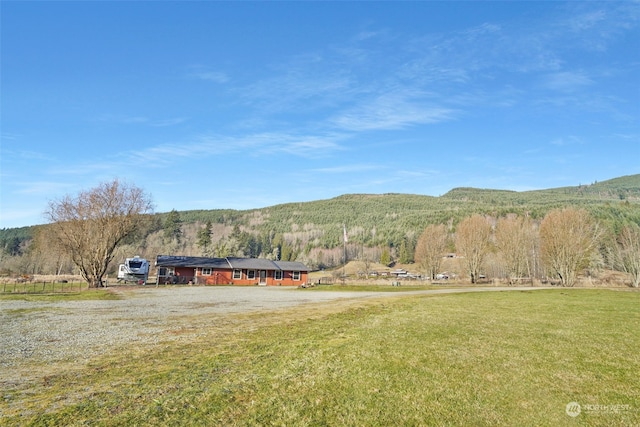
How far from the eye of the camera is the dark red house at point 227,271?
56812mm

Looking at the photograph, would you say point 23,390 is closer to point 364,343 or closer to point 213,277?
point 364,343

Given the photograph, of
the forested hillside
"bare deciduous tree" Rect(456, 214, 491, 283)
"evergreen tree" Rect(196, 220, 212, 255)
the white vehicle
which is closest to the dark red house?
the white vehicle

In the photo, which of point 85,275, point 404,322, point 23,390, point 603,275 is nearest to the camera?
point 23,390

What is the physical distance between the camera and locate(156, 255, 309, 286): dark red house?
5681cm

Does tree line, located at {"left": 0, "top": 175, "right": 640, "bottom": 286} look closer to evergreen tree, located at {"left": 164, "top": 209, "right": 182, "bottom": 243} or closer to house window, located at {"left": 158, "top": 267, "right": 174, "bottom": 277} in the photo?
evergreen tree, located at {"left": 164, "top": 209, "right": 182, "bottom": 243}

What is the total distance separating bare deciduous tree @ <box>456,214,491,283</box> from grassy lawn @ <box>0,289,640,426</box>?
199ft

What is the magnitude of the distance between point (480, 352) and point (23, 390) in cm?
984

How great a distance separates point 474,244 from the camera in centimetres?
6900

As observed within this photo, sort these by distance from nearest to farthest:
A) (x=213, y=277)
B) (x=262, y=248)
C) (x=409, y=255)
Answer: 1. (x=213, y=277)
2. (x=409, y=255)
3. (x=262, y=248)

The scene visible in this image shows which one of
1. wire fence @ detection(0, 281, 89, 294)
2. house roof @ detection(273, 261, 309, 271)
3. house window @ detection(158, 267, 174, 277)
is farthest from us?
house roof @ detection(273, 261, 309, 271)

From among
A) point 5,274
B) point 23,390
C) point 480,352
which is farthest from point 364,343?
point 5,274

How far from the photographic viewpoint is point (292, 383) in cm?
689

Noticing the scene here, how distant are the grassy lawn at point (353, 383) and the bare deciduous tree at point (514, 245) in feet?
205

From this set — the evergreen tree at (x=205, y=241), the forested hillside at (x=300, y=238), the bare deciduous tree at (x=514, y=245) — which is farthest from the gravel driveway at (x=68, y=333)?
the evergreen tree at (x=205, y=241)
